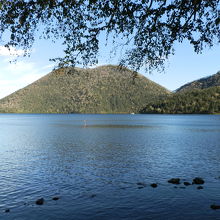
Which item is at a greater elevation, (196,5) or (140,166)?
(196,5)

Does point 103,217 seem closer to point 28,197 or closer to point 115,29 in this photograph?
point 28,197

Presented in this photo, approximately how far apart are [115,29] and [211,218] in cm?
1583

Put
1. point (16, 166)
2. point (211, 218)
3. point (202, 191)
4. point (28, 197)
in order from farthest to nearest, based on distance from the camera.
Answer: point (16, 166) → point (202, 191) → point (28, 197) → point (211, 218)

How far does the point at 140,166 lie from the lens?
41281mm

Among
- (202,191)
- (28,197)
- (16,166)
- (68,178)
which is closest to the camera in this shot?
(28,197)

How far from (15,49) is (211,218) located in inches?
732

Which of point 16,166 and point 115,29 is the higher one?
point 115,29

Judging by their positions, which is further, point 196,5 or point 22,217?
point 22,217

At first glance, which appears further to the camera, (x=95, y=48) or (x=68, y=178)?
(x=68, y=178)

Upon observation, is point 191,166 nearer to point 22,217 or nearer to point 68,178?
point 68,178

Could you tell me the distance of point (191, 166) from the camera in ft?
134

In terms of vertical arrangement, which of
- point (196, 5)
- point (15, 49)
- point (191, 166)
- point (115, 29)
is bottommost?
point (191, 166)

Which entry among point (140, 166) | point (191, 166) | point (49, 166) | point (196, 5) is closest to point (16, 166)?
point (49, 166)

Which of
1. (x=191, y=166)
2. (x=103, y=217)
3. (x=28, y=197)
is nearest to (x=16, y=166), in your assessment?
(x=28, y=197)
